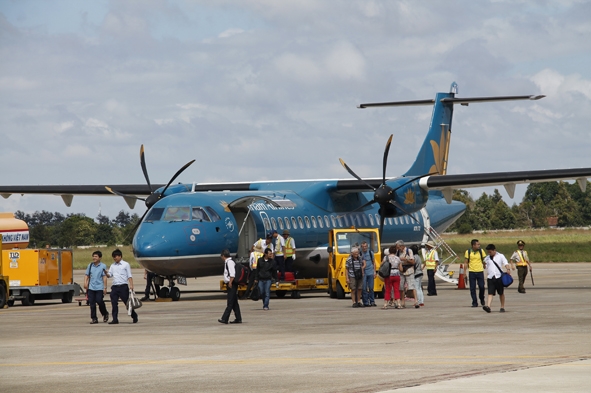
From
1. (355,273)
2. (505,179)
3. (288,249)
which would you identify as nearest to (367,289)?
(355,273)

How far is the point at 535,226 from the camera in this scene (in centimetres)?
13212

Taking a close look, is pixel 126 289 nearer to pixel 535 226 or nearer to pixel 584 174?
pixel 584 174

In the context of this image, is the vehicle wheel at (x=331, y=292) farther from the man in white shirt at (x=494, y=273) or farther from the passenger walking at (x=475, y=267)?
the man in white shirt at (x=494, y=273)

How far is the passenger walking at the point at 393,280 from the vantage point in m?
22.2

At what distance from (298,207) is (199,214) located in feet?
15.7

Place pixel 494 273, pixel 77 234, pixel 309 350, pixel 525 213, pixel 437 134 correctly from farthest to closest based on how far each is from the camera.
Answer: pixel 525 213, pixel 77 234, pixel 437 134, pixel 494 273, pixel 309 350

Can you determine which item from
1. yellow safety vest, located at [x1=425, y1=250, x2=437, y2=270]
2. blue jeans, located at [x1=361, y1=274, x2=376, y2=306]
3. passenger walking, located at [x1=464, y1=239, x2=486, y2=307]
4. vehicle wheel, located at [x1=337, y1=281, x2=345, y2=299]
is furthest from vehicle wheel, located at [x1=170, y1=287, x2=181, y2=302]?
passenger walking, located at [x1=464, y1=239, x2=486, y2=307]

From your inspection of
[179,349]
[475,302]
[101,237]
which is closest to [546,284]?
[475,302]

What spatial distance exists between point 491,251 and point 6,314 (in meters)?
11.6

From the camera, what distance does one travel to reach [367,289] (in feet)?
75.7

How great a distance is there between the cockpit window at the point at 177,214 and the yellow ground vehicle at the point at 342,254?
4.12 metres

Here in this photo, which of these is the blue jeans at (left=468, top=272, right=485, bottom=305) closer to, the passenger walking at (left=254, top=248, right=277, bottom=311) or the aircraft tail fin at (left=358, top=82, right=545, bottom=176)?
the passenger walking at (left=254, top=248, right=277, bottom=311)

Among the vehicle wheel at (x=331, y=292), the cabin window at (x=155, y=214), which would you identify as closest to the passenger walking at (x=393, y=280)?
the vehicle wheel at (x=331, y=292)

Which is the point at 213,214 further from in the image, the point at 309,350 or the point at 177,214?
the point at 309,350
